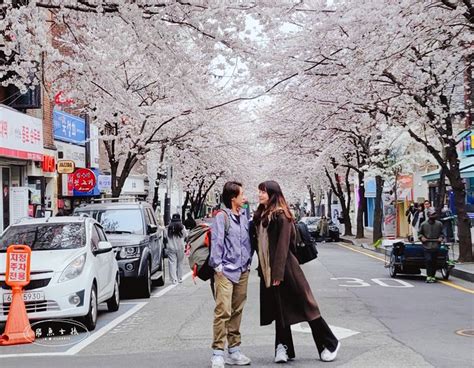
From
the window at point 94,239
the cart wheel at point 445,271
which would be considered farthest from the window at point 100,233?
the cart wheel at point 445,271

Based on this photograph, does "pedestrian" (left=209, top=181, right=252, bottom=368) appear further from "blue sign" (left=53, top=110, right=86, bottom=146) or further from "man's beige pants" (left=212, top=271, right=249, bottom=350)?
"blue sign" (left=53, top=110, right=86, bottom=146)

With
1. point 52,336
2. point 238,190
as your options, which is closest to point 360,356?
point 238,190

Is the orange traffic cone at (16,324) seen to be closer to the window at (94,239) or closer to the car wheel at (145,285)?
the window at (94,239)

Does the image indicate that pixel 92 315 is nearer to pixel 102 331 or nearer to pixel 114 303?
pixel 102 331

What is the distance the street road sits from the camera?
766cm

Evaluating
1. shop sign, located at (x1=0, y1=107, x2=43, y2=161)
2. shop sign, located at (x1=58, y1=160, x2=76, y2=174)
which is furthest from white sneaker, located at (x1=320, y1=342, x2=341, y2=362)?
shop sign, located at (x1=58, y1=160, x2=76, y2=174)

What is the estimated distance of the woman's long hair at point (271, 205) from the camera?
7.14 metres

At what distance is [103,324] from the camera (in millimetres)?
10844

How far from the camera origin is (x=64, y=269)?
32.6 feet

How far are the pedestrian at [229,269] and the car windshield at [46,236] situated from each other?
173 inches

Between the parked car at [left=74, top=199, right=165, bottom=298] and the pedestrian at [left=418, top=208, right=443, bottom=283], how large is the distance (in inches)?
244

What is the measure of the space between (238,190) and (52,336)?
14.0ft

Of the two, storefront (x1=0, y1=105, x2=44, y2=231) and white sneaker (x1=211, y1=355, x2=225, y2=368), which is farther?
storefront (x1=0, y1=105, x2=44, y2=231)

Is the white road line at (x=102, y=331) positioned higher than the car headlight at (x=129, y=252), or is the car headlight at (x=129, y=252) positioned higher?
the car headlight at (x=129, y=252)
